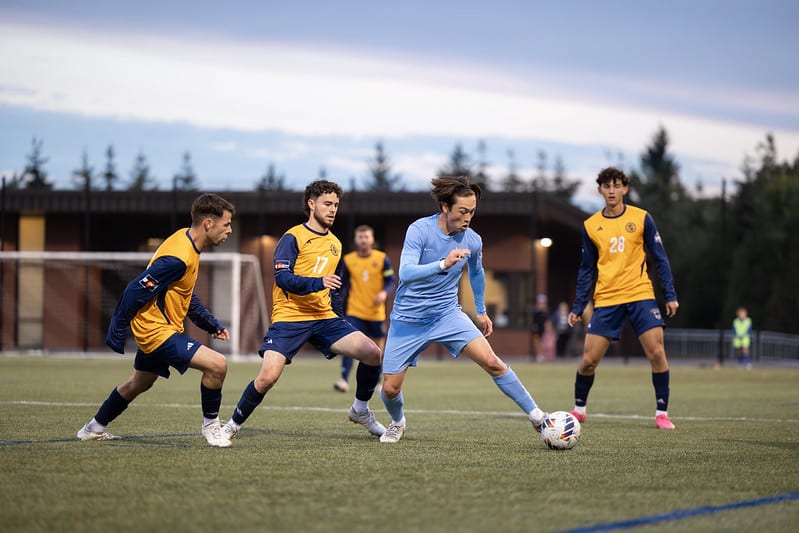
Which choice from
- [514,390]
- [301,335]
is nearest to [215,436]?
[301,335]

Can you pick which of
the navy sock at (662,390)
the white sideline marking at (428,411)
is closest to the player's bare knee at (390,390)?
the navy sock at (662,390)

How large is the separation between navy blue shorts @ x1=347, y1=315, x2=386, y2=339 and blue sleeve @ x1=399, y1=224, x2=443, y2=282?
8.16m

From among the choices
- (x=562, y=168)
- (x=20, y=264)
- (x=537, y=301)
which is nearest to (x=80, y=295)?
(x=20, y=264)

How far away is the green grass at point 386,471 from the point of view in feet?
16.3

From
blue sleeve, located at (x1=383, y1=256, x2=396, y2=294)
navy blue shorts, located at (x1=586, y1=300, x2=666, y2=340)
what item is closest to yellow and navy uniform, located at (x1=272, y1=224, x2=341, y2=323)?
navy blue shorts, located at (x1=586, y1=300, x2=666, y2=340)

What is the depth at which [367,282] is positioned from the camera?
Result: 52.6 ft

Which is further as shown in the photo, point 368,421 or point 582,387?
point 582,387

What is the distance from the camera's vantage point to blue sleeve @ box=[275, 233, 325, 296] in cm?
791

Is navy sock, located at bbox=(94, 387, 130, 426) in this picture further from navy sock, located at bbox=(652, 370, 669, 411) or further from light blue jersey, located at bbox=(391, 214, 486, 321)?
navy sock, located at bbox=(652, 370, 669, 411)

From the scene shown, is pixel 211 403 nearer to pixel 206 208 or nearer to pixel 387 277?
pixel 206 208

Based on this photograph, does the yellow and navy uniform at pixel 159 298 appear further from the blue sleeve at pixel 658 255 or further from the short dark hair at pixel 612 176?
the blue sleeve at pixel 658 255

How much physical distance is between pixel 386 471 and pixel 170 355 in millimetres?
1985

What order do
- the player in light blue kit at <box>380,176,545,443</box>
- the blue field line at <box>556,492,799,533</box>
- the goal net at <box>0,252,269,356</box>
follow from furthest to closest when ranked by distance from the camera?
the goal net at <box>0,252,269,356</box>, the player in light blue kit at <box>380,176,545,443</box>, the blue field line at <box>556,492,799,533</box>

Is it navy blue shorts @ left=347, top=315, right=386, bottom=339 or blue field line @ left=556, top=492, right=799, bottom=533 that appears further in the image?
navy blue shorts @ left=347, top=315, right=386, bottom=339
